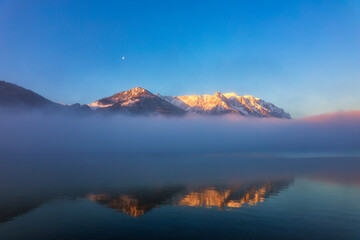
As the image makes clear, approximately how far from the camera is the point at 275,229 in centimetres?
4400

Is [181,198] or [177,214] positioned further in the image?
[181,198]

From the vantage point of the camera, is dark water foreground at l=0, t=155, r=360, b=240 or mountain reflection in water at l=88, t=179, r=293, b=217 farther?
mountain reflection in water at l=88, t=179, r=293, b=217

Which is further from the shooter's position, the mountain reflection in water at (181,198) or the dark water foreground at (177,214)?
the mountain reflection in water at (181,198)

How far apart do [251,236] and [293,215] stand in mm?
16839

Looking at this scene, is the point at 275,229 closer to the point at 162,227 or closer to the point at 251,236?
the point at 251,236

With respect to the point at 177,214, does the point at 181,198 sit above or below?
above

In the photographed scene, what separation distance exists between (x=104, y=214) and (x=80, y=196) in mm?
21046

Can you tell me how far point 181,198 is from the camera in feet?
224

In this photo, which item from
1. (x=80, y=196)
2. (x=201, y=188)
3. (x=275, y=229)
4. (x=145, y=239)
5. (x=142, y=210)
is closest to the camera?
(x=145, y=239)

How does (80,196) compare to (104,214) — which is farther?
(80,196)

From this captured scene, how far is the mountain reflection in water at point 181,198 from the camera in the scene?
196ft

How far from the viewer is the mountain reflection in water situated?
59803 mm

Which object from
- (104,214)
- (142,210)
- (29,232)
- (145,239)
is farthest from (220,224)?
(29,232)

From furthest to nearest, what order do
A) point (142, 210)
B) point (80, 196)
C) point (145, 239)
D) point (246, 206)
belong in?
1. point (80, 196)
2. point (246, 206)
3. point (142, 210)
4. point (145, 239)
